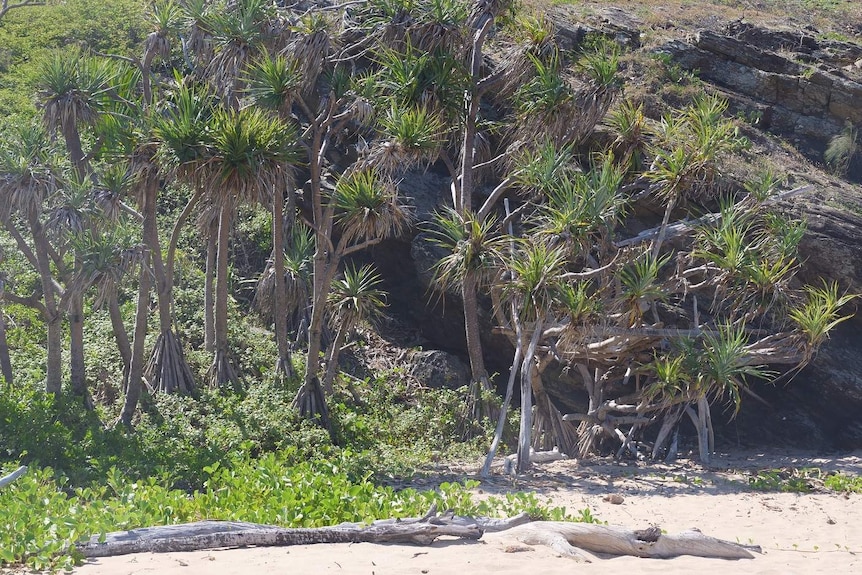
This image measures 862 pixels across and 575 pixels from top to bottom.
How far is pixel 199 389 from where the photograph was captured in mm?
13523

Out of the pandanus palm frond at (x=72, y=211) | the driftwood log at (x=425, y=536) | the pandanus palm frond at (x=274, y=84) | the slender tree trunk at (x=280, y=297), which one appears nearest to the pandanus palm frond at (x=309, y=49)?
the pandanus palm frond at (x=274, y=84)

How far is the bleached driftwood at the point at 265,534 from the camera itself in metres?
6.46

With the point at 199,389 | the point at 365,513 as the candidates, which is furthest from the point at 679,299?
the point at 365,513

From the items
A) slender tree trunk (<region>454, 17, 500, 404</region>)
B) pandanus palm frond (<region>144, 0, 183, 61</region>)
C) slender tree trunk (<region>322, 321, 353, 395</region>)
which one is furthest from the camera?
slender tree trunk (<region>454, 17, 500, 404</region>)

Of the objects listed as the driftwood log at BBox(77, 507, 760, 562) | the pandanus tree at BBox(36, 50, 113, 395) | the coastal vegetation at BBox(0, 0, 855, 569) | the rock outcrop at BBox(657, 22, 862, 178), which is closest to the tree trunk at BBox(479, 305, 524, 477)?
the coastal vegetation at BBox(0, 0, 855, 569)

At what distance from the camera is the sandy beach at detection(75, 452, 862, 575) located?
6.35 metres

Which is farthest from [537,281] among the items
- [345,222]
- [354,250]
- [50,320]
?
[50,320]

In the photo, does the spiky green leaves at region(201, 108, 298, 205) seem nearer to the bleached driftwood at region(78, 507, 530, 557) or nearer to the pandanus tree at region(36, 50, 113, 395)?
the pandanus tree at region(36, 50, 113, 395)

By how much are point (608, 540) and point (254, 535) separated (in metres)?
2.90

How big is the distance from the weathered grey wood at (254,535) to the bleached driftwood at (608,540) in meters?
0.50

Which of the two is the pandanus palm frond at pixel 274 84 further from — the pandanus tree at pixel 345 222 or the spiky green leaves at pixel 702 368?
the spiky green leaves at pixel 702 368

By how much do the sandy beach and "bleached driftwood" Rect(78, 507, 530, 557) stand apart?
0.32 feet


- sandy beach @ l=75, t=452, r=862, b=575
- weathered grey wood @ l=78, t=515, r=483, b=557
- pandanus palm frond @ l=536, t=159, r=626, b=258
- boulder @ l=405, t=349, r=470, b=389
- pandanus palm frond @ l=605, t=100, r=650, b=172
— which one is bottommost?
sandy beach @ l=75, t=452, r=862, b=575

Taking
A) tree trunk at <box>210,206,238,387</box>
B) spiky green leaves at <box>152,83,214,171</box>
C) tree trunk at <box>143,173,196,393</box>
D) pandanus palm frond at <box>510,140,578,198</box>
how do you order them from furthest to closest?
tree trunk at <box>210,206,238,387</box>
tree trunk at <box>143,173,196,393</box>
pandanus palm frond at <box>510,140,578,198</box>
spiky green leaves at <box>152,83,214,171</box>
